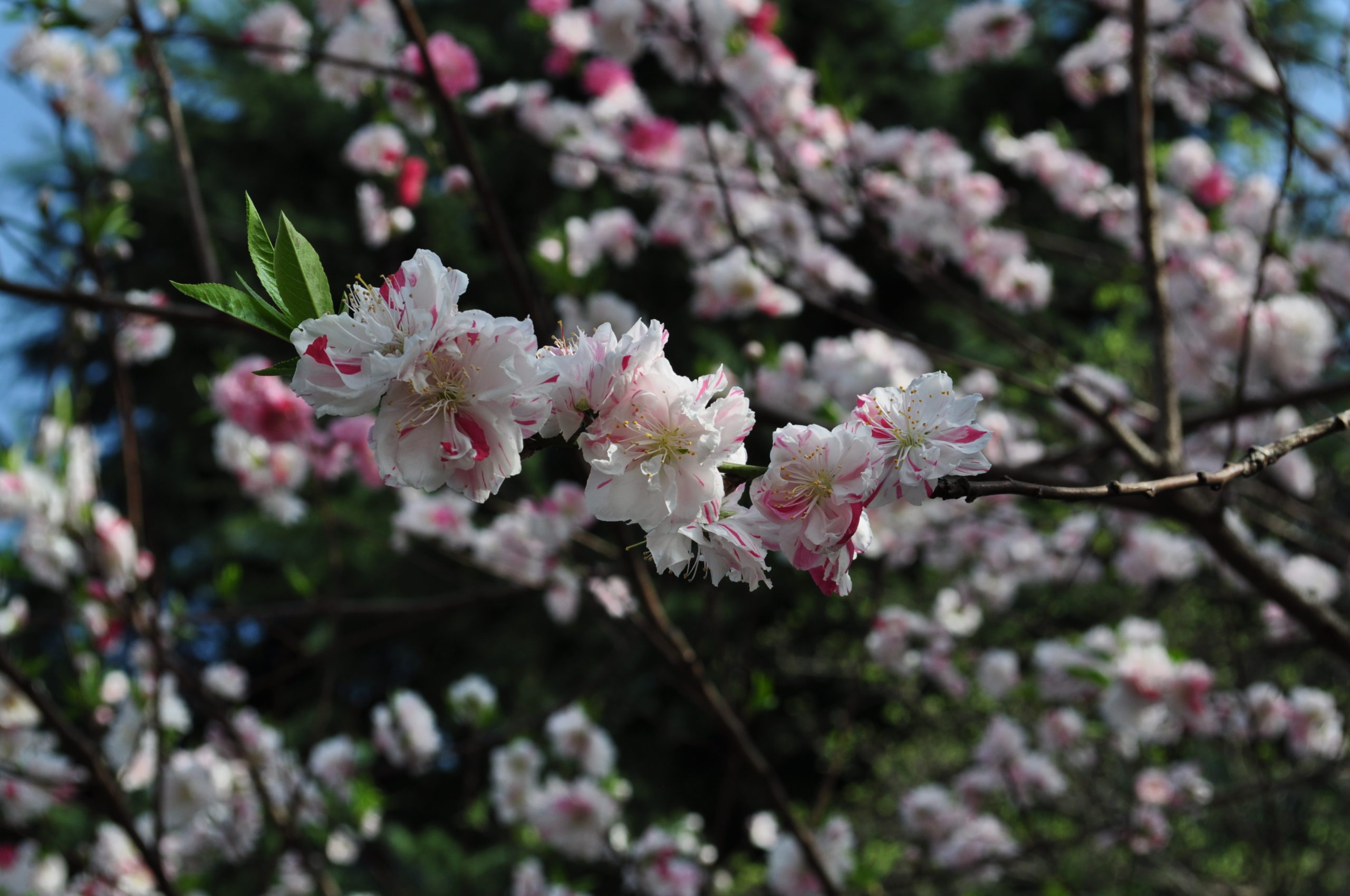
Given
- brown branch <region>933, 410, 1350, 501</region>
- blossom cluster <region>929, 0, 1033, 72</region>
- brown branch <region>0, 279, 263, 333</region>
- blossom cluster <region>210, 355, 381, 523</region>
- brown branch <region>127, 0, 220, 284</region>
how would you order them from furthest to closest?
blossom cluster <region>929, 0, 1033, 72</region> < blossom cluster <region>210, 355, 381, 523</region> < brown branch <region>127, 0, 220, 284</region> < brown branch <region>0, 279, 263, 333</region> < brown branch <region>933, 410, 1350, 501</region>

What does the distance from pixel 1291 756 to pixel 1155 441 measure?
8.33 ft

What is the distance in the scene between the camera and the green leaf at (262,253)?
0.69m

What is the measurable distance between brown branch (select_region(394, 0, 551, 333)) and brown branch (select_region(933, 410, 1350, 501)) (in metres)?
0.83

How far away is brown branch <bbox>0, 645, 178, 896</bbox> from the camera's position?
1.76m

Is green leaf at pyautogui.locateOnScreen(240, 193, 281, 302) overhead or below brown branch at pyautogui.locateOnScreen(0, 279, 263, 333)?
overhead

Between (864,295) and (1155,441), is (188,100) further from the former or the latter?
(1155,441)

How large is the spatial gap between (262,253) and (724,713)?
121 cm

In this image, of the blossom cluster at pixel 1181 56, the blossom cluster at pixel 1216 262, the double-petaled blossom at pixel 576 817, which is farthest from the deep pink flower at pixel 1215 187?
the double-petaled blossom at pixel 576 817

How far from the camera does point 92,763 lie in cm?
187

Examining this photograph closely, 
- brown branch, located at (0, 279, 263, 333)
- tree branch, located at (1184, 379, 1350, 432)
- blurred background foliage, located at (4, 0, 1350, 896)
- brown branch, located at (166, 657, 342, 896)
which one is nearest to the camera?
brown branch, located at (0, 279, 263, 333)

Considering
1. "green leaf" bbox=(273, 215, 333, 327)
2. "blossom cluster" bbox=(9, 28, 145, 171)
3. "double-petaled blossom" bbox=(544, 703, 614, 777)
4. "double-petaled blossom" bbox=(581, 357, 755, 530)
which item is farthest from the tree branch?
"blossom cluster" bbox=(9, 28, 145, 171)

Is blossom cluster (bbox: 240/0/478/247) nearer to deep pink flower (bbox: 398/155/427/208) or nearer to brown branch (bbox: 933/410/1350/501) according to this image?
deep pink flower (bbox: 398/155/427/208)

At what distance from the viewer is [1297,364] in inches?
112

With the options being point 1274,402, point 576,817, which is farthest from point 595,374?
point 576,817
